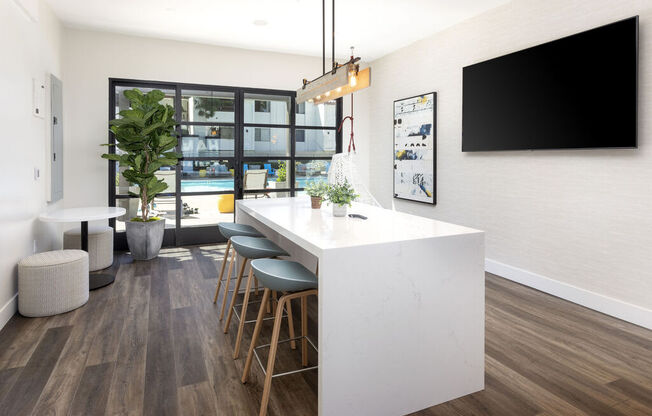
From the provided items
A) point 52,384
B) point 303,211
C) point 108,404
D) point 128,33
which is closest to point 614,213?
point 303,211

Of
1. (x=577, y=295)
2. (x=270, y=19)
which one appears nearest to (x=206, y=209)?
(x=270, y=19)

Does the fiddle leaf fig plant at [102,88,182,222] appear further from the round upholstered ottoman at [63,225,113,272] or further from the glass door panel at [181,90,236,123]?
the glass door panel at [181,90,236,123]

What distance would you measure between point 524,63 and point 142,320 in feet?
12.7

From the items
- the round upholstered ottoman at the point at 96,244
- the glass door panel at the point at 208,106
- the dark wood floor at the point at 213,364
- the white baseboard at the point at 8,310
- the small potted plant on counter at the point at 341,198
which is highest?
the glass door panel at the point at 208,106

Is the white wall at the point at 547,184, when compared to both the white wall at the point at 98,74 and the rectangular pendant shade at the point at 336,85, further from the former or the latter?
the white wall at the point at 98,74

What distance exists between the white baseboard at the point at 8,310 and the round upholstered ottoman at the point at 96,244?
107 cm

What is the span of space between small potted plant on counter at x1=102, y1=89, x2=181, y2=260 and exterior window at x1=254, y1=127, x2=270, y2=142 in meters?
1.31

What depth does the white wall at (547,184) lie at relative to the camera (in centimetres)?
298

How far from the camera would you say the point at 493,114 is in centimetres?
408

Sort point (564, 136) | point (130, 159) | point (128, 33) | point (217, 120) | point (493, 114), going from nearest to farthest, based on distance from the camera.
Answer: point (564, 136)
point (493, 114)
point (130, 159)
point (128, 33)
point (217, 120)

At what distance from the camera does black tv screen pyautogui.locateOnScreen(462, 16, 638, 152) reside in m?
2.98

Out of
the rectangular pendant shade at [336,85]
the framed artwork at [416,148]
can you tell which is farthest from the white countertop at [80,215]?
the framed artwork at [416,148]

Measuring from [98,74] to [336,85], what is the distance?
3665 mm

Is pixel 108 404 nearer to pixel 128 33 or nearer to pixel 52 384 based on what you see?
pixel 52 384
